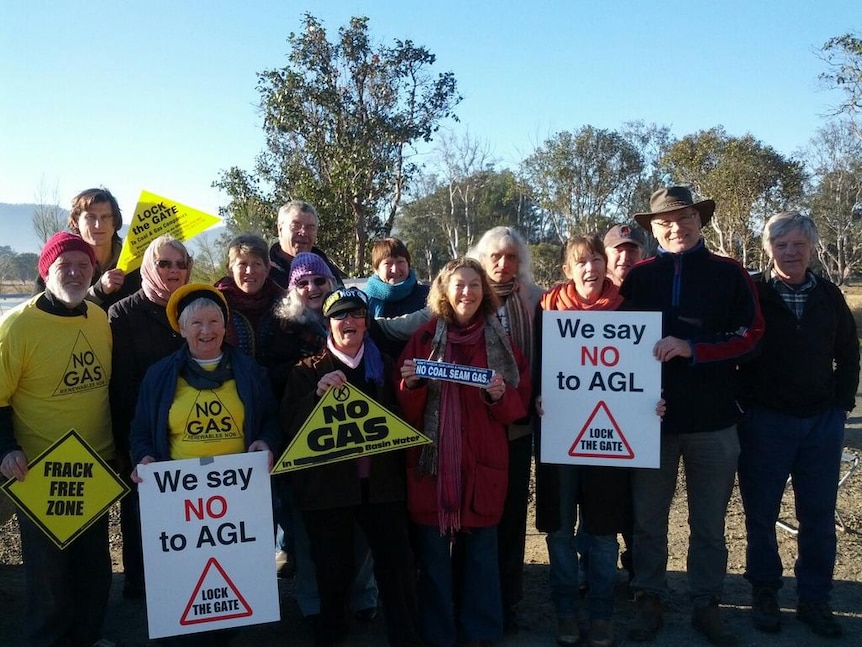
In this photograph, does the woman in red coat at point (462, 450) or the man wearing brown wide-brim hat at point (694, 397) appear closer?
the woman in red coat at point (462, 450)

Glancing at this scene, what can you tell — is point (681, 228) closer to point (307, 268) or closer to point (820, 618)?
point (307, 268)

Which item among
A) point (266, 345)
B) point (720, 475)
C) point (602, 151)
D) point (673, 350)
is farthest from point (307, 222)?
point (602, 151)

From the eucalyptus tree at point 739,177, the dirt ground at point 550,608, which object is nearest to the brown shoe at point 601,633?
the dirt ground at point 550,608

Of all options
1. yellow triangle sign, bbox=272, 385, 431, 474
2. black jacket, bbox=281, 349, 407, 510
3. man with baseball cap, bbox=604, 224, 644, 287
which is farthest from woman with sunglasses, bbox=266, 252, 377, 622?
man with baseball cap, bbox=604, 224, 644, 287

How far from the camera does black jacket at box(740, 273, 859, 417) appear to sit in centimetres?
435

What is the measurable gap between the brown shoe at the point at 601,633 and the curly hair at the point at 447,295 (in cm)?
194

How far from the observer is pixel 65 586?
396cm

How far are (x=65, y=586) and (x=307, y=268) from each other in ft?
7.40

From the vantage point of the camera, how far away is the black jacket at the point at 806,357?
4.35 meters

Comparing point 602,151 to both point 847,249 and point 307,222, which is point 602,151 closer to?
point 847,249

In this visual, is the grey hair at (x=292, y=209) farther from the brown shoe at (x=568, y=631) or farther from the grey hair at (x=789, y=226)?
the brown shoe at (x=568, y=631)

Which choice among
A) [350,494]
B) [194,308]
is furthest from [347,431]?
[194,308]

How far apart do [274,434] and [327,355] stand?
53cm

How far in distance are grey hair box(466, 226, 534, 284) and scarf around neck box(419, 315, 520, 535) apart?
48 cm
